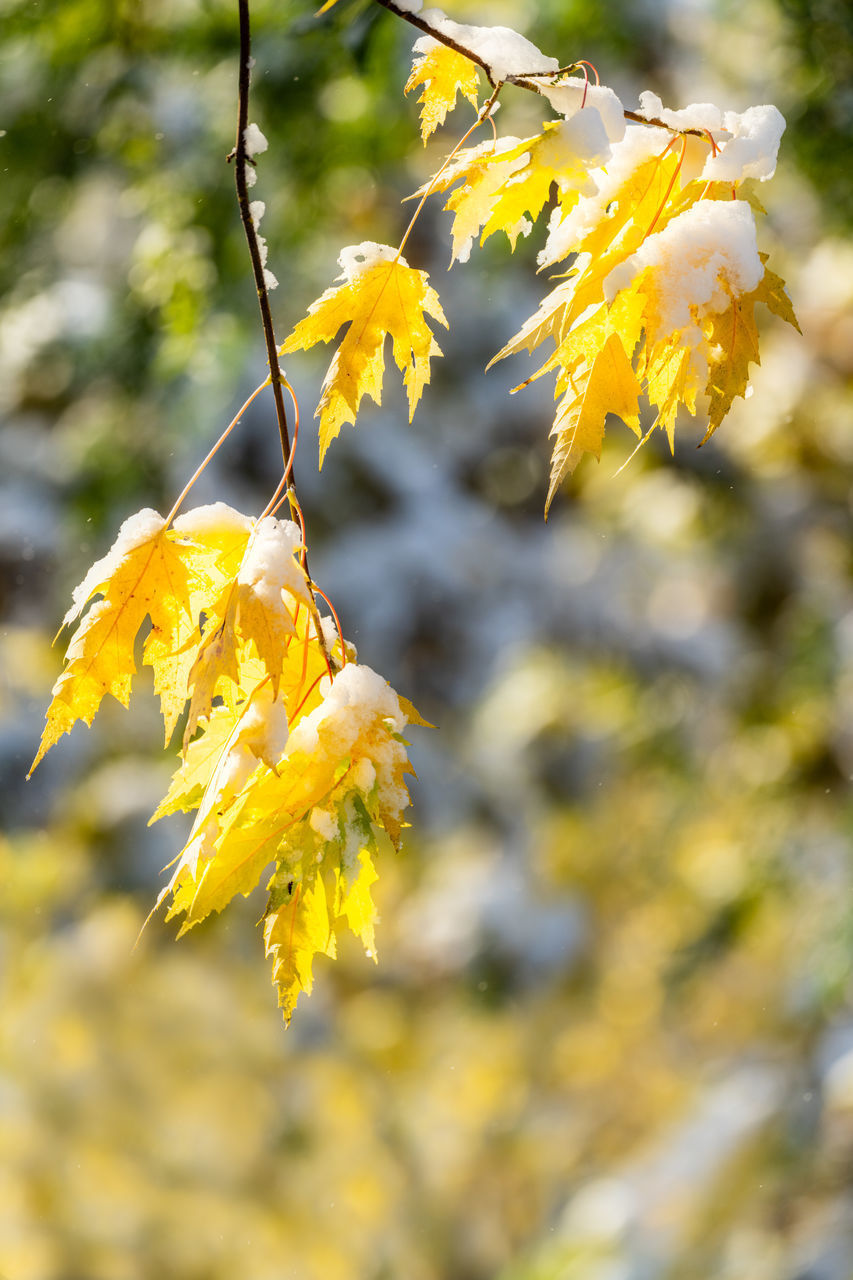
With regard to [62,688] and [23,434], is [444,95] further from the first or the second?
[23,434]

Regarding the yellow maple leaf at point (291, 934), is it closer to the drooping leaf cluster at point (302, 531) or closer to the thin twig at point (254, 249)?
the drooping leaf cluster at point (302, 531)

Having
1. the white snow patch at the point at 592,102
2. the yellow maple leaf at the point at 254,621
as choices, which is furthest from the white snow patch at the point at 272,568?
the white snow patch at the point at 592,102

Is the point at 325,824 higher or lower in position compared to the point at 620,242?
lower

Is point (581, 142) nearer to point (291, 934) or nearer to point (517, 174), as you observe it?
point (517, 174)

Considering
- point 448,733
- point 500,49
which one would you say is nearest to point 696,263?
point 500,49

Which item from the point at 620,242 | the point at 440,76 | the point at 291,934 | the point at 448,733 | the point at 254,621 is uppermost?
the point at 448,733

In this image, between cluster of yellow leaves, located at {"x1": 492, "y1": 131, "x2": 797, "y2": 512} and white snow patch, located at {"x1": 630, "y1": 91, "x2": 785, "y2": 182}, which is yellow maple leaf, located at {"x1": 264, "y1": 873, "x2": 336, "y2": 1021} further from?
white snow patch, located at {"x1": 630, "y1": 91, "x2": 785, "y2": 182}

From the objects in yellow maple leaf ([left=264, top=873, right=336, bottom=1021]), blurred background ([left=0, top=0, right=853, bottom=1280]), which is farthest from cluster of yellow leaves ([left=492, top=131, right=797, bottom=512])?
blurred background ([left=0, top=0, right=853, bottom=1280])
